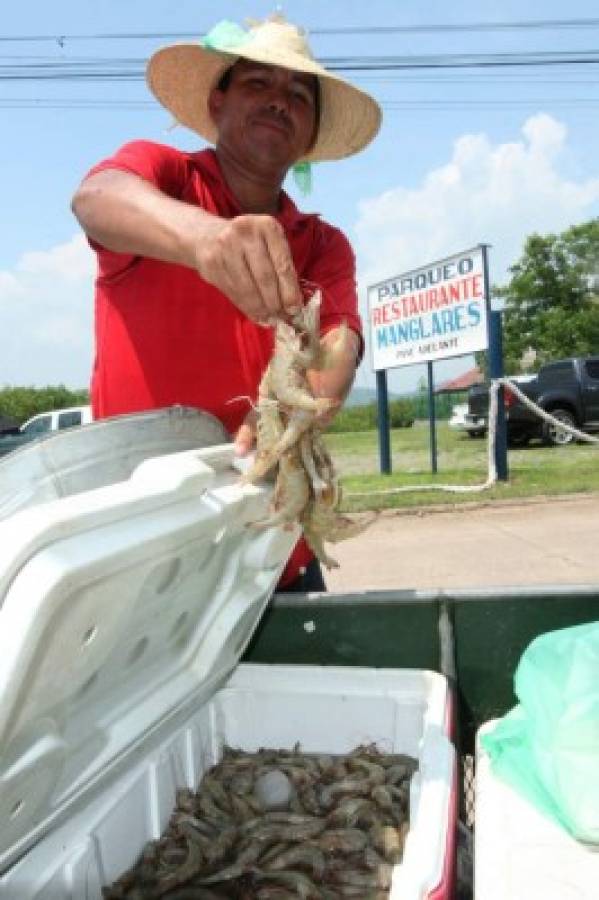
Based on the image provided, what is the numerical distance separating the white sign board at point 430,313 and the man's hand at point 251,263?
10.2m

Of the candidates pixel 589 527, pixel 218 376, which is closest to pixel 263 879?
pixel 218 376

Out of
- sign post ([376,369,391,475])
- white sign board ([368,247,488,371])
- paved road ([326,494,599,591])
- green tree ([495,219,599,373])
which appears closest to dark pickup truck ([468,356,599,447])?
sign post ([376,369,391,475])

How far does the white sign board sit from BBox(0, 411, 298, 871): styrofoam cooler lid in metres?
9.75

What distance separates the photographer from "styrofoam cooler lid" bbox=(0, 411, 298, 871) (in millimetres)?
1225

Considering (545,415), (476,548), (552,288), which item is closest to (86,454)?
(476,548)

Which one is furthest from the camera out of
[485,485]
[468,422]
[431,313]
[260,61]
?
[468,422]

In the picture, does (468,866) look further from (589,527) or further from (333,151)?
(589,527)

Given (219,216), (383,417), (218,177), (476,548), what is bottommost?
(476,548)

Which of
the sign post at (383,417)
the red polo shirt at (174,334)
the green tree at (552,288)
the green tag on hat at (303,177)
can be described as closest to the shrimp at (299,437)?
the red polo shirt at (174,334)

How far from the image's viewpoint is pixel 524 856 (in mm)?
1771

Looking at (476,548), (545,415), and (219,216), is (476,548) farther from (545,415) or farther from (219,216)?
(219,216)

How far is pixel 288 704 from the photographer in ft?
8.75

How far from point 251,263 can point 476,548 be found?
23.9 feet

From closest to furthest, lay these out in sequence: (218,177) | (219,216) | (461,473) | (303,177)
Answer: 1. (219,216)
2. (218,177)
3. (303,177)
4. (461,473)
